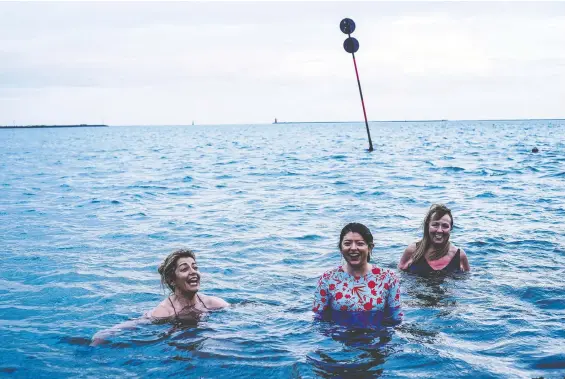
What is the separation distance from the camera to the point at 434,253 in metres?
9.46

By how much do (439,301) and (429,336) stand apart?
1486 mm

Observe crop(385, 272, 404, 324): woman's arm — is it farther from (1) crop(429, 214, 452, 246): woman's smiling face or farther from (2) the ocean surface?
(1) crop(429, 214, 452, 246): woman's smiling face

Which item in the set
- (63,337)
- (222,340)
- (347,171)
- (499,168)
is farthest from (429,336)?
(499,168)

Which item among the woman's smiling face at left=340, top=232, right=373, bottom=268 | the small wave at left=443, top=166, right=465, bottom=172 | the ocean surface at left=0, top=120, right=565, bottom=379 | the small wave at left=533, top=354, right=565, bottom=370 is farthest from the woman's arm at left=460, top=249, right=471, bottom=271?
the small wave at left=443, top=166, right=465, bottom=172

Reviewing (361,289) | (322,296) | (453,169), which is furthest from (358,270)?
(453,169)

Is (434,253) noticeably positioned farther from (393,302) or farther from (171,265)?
(171,265)

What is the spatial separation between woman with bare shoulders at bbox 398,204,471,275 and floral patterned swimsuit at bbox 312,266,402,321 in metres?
2.52

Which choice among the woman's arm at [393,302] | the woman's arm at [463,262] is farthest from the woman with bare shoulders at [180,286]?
the woman's arm at [463,262]

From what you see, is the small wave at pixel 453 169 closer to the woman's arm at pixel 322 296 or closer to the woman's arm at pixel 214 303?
the woman's arm at pixel 214 303

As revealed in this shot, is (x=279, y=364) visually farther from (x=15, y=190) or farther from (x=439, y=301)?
(x=15, y=190)

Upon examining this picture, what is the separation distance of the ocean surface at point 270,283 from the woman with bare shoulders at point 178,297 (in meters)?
0.17

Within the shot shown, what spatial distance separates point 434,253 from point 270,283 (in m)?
2.69

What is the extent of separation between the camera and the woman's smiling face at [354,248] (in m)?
6.41

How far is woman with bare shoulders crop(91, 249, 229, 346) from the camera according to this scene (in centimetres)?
720
